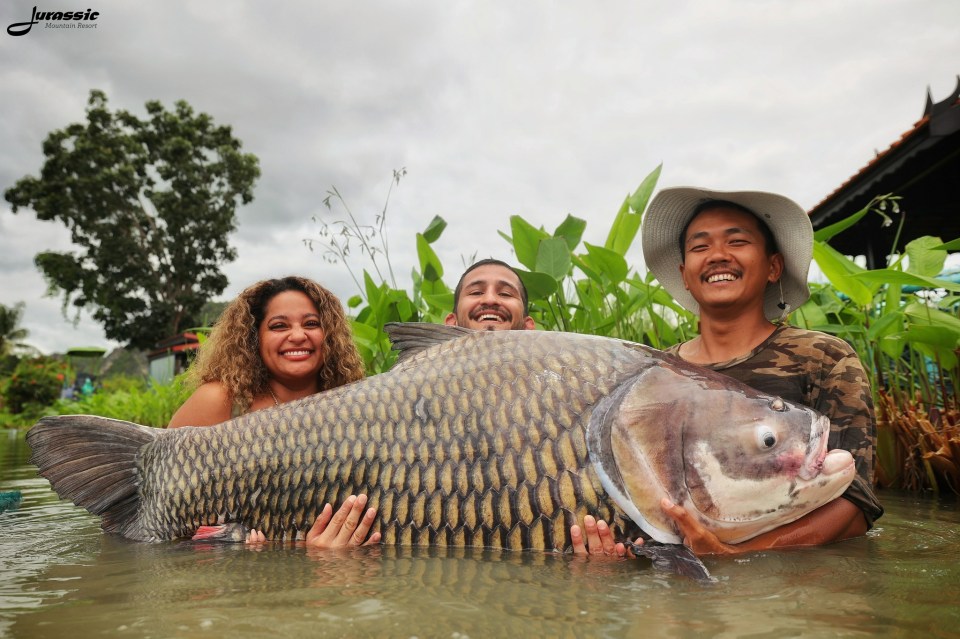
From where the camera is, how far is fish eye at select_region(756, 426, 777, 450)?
2102 mm

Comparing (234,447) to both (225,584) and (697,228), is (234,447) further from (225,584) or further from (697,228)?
(697,228)

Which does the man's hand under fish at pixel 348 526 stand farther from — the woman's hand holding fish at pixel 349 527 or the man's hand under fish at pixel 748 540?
the man's hand under fish at pixel 748 540

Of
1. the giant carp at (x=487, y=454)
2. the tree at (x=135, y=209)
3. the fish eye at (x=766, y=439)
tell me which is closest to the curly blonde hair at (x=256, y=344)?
the giant carp at (x=487, y=454)

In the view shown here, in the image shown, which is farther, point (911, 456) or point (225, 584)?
point (911, 456)

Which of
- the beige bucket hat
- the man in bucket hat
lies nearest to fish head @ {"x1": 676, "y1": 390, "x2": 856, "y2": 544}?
the man in bucket hat

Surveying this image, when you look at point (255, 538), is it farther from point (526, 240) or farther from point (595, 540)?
point (526, 240)

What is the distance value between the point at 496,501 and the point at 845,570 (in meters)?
1.04

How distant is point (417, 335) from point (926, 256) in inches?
114

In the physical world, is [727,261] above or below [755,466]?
above

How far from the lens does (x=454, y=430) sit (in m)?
2.35

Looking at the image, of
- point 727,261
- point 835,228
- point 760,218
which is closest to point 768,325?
point 727,261

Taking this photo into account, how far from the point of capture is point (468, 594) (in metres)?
A: 1.75

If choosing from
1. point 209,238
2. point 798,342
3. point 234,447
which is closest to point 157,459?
point 234,447

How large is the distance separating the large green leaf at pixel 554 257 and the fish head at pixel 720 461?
2.26 meters
